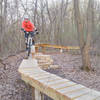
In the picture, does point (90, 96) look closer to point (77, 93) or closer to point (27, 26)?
point (77, 93)

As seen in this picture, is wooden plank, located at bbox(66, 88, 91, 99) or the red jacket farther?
the red jacket

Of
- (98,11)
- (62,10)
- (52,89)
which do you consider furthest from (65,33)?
(52,89)

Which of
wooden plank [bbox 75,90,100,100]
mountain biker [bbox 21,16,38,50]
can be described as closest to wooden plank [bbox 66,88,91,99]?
wooden plank [bbox 75,90,100,100]

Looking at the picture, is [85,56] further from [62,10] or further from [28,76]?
[62,10]

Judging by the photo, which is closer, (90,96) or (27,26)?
(90,96)

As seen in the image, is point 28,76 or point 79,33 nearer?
point 28,76

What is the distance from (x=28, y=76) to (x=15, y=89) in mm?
874

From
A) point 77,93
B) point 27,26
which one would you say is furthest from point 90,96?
point 27,26

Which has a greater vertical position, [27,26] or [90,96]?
[27,26]

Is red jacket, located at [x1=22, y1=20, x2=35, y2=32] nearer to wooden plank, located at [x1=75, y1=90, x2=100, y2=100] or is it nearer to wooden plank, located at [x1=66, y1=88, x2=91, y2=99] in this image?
wooden plank, located at [x1=66, y1=88, x2=91, y2=99]

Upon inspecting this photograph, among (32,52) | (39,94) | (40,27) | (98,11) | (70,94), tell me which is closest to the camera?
(70,94)

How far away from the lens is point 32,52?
17.9ft

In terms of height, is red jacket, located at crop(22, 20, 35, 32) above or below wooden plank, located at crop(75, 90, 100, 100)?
above

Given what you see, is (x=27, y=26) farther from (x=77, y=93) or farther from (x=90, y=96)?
(x=90, y=96)
